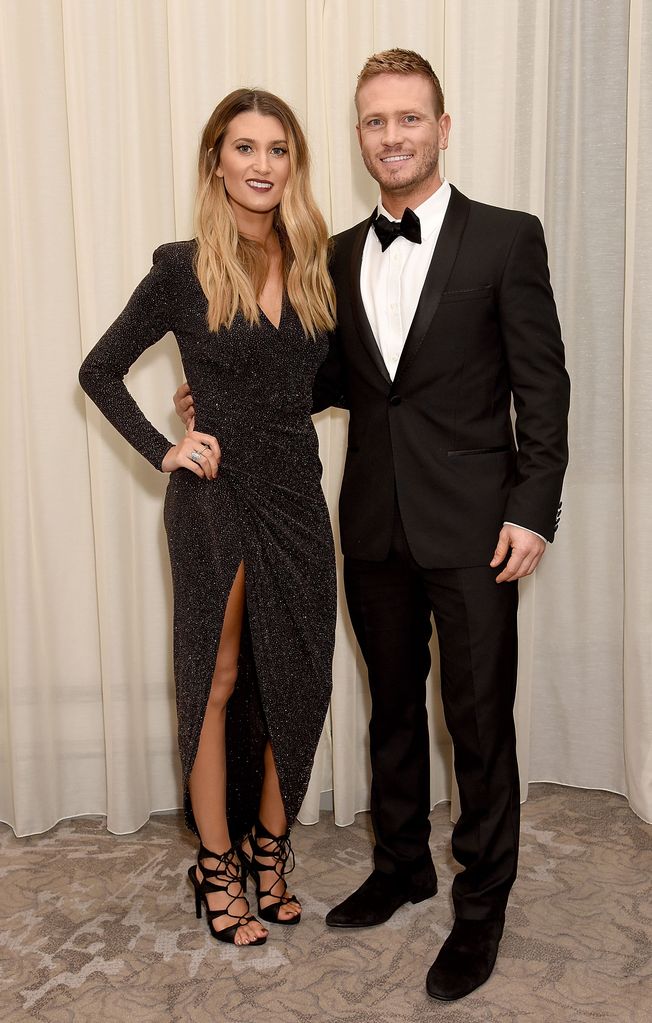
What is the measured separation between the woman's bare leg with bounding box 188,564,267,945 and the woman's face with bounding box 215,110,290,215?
2.73 feet

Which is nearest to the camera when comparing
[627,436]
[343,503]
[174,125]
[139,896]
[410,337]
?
[410,337]

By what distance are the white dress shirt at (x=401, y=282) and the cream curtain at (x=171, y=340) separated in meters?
0.59

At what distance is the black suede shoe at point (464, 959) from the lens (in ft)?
6.55

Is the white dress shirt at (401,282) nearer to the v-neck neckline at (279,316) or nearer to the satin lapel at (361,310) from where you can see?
the satin lapel at (361,310)

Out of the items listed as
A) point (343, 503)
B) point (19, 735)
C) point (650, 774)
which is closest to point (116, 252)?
point (343, 503)

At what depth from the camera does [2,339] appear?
2688mm

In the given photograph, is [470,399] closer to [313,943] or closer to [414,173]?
[414,173]

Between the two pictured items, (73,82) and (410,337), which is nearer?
(410,337)

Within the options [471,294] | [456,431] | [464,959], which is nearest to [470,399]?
[456,431]

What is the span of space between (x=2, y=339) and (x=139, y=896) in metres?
1.50

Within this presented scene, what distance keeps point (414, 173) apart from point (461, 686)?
42.9 inches

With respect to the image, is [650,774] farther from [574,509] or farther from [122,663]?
[122,663]

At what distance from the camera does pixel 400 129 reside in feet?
6.69

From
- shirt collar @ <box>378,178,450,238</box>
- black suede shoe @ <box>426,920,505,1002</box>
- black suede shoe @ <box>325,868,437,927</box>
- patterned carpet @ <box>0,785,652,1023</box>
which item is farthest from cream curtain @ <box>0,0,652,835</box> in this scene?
black suede shoe @ <box>426,920,505,1002</box>
